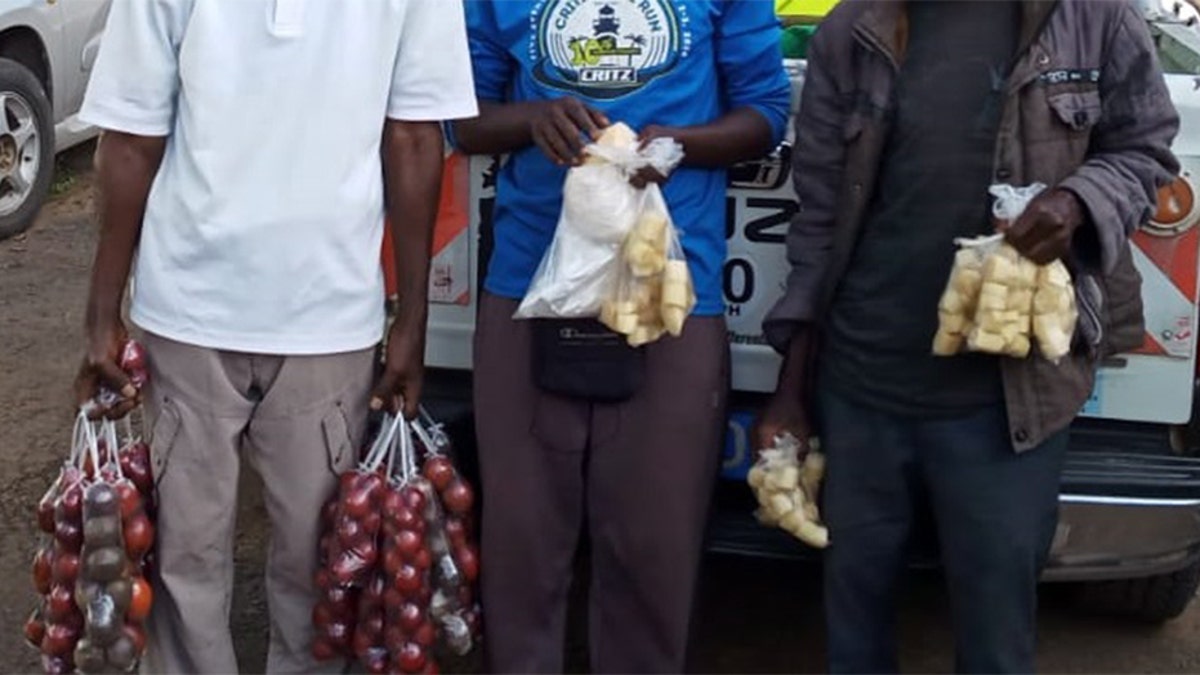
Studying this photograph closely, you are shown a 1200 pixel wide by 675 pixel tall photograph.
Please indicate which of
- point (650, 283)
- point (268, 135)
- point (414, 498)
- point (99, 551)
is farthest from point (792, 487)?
point (99, 551)

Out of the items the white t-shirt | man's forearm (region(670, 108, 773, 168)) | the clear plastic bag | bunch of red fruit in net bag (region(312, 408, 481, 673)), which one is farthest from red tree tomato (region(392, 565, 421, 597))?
man's forearm (region(670, 108, 773, 168))

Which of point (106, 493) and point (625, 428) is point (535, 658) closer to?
point (625, 428)

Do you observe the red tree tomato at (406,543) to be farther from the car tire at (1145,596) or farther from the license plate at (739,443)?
the car tire at (1145,596)

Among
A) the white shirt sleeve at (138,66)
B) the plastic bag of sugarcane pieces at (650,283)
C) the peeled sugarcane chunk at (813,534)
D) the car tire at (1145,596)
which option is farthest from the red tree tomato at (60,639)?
the car tire at (1145,596)

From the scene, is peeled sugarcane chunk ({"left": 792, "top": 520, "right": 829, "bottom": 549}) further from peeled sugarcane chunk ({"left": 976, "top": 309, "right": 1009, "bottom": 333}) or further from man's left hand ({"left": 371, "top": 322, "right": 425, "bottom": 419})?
man's left hand ({"left": 371, "top": 322, "right": 425, "bottom": 419})

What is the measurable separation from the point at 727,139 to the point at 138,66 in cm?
108

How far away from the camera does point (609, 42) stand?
3.39 metres

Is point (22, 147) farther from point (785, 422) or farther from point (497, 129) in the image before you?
point (785, 422)

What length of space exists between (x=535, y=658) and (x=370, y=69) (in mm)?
1238

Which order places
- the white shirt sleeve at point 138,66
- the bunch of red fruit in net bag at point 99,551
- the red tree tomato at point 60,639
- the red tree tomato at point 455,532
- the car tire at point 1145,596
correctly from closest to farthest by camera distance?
1. the white shirt sleeve at point 138,66
2. the bunch of red fruit in net bag at point 99,551
3. the red tree tomato at point 60,639
4. the red tree tomato at point 455,532
5. the car tire at point 1145,596

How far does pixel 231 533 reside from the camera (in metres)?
3.60

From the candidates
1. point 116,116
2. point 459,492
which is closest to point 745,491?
point 459,492

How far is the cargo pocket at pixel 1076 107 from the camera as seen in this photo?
Result: 3141mm

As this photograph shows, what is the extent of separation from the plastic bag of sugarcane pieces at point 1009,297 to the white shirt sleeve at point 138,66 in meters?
1.44
